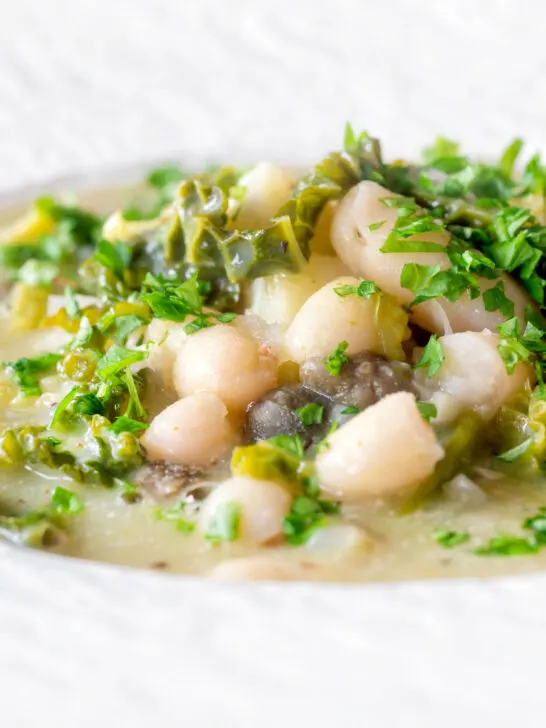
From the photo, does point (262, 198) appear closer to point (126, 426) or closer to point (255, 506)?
point (126, 426)

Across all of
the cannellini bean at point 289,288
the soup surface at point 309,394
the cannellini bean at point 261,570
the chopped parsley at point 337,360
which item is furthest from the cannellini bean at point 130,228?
the cannellini bean at point 261,570

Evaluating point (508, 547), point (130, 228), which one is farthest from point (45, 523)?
point (130, 228)

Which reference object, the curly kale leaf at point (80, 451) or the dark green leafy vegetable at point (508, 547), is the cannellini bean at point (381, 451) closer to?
the dark green leafy vegetable at point (508, 547)

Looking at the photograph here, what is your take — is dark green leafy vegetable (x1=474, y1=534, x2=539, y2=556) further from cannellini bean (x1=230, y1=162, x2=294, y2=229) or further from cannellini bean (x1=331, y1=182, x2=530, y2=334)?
cannellini bean (x1=230, y1=162, x2=294, y2=229)

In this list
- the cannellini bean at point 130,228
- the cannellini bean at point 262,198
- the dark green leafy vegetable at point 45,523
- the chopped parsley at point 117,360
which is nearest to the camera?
the dark green leafy vegetable at point 45,523

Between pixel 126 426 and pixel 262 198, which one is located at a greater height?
pixel 262 198
